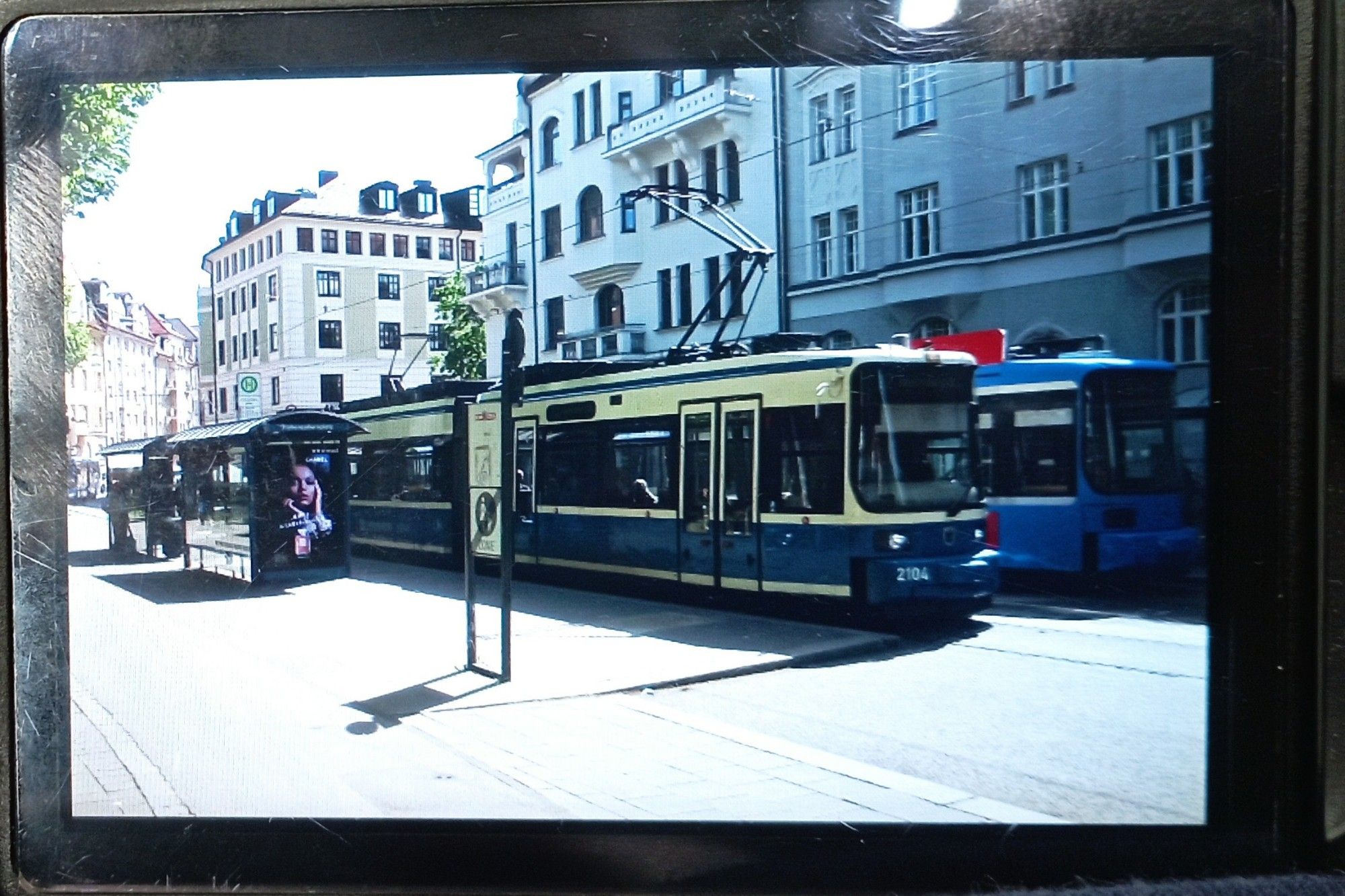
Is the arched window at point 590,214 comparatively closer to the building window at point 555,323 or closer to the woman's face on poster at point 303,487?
the building window at point 555,323

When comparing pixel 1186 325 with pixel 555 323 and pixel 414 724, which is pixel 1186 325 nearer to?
pixel 555 323

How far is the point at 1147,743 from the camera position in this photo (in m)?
1.75

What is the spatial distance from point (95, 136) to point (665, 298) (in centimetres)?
104

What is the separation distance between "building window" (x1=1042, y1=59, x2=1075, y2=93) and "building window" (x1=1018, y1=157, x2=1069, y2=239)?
0.39 ft

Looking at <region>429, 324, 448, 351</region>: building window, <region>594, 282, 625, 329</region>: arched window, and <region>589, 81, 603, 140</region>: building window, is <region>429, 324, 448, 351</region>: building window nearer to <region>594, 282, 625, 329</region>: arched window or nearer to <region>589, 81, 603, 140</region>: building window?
<region>594, 282, 625, 329</region>: arched window

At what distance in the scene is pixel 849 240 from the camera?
6.34ft

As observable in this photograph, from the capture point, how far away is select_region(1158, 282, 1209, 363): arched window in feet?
5.63

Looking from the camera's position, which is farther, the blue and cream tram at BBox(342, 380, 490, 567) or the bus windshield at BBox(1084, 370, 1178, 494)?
the blue and cream tram at BBox(342, 380, 490, 567)

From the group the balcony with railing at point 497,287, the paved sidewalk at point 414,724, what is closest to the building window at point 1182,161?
the paved sidewalk at point 414,724

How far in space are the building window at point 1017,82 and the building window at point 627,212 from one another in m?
0.69

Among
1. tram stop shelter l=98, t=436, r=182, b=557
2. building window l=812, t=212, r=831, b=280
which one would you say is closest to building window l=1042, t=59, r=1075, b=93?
building window l=812, t=212, r=831, b=280

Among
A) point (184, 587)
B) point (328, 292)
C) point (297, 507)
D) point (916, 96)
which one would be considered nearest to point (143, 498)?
point (184, 587)

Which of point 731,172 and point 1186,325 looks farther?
point 731,172

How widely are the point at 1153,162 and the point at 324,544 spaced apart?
1587 mm
